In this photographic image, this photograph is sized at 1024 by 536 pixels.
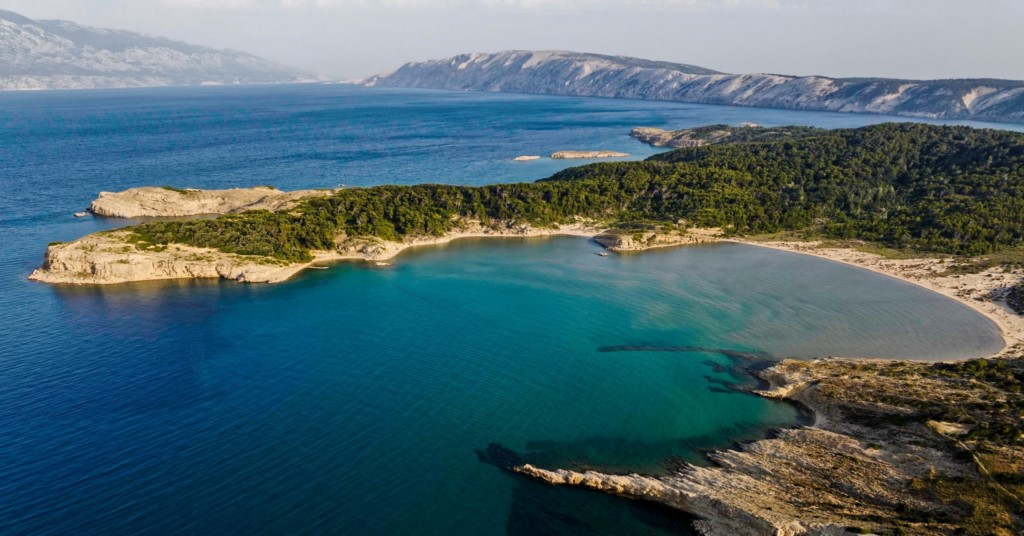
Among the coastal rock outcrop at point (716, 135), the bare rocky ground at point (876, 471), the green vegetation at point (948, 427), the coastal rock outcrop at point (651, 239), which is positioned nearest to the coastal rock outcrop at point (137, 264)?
the coastal rock outcrop at point (651, 239)

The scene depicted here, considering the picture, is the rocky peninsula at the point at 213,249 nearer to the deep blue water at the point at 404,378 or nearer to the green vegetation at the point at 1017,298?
the deep blue water at the point at 404,378

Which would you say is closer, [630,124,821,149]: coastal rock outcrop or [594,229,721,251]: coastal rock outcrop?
[594,229,721,251]: coastal rock outcrop

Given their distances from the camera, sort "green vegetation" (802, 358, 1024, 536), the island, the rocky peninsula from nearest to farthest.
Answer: "green vegetation" (802, 358, 1024, 536)
the island
the rocky peninsula

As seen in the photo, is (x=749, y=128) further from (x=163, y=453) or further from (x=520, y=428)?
(x=163, y=453)

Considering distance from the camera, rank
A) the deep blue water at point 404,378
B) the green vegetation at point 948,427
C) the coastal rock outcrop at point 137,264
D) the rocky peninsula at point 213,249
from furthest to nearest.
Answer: the rocky peninsula at point 213,249 → the coastal rock outcrop at point 137,264 → the deep blue water at point 404,378 → the green vegetation at point 948,427

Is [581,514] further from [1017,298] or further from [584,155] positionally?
[584,155]

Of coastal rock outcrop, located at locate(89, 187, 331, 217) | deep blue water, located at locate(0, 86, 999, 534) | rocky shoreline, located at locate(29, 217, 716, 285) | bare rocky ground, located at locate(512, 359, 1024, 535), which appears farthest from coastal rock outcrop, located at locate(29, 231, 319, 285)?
bare rocky ground, located at locate(512, 359, 1024, 535)

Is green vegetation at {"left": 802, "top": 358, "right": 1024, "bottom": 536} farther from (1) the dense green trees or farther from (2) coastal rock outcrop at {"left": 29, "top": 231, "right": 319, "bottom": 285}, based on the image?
(2) coastal rock outcrop at {"left": 29, "top": 231, "right": 319, "bottom": 285}
